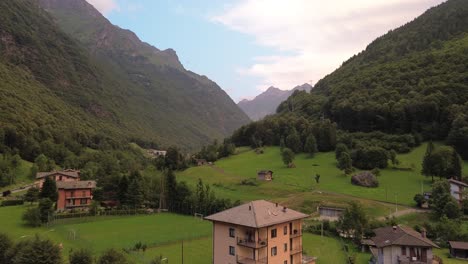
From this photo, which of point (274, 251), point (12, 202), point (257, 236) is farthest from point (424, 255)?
point (12, 202)

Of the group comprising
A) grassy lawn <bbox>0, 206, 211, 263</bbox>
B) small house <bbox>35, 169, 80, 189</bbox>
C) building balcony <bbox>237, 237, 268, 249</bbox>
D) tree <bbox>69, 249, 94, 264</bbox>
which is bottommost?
grassy lawn <bbox>0, 206, 211, 263</bbox>

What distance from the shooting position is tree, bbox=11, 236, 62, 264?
34219mm

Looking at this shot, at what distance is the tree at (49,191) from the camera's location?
7388 cm

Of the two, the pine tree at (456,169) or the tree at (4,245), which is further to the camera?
the pine tree at (456,169)

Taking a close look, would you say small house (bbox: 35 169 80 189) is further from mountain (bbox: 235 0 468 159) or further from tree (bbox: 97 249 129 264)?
mountain (bbox: 235 0 468 159)

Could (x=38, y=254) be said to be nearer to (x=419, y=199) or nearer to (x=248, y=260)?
(x=248, y=260)

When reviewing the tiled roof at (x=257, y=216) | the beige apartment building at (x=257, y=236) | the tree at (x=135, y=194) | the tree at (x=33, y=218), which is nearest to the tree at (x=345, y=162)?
the tree at (x=135, y=194)

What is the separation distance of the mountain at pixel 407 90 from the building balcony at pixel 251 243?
7286cm

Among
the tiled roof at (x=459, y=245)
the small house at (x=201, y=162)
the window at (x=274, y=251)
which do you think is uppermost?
the small house at (x=201, y=162)

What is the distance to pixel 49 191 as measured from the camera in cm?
7419

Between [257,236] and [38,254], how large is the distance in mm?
18608

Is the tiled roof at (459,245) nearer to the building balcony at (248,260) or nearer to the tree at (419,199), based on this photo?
the tree at (419,199)

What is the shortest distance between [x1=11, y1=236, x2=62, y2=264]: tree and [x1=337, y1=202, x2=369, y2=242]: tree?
36517 mm

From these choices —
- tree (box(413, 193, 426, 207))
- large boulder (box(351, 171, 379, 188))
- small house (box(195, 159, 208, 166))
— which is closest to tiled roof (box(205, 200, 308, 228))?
tree (box(413, 193, 426, 207))
